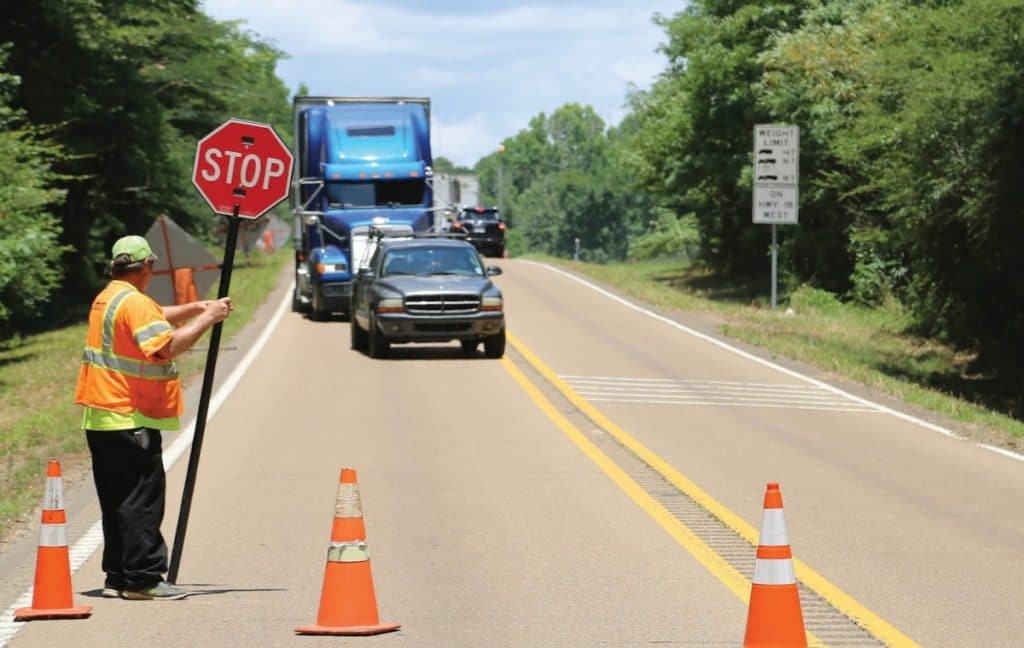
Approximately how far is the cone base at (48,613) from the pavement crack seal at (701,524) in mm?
3243

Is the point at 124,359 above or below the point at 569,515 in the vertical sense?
above

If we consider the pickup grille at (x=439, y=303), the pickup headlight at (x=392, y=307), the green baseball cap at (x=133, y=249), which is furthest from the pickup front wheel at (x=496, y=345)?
the green baseball cap at (x=133, y=249)

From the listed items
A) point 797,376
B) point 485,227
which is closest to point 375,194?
point 797,376

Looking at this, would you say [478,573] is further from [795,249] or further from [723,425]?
[795,249]

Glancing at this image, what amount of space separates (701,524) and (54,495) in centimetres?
452

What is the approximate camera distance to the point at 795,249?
4322 centimetres

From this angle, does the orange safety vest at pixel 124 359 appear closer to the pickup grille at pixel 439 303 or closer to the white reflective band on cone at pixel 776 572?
the white reflective band on cone at pixel 776 572

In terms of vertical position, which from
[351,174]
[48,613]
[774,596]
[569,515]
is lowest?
[569,515]

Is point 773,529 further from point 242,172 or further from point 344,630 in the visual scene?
point 242,172

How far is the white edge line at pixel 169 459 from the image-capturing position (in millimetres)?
8320

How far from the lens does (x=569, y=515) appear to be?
39.0ft

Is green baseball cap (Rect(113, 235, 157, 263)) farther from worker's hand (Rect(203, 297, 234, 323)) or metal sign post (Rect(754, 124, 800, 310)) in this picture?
metal sign post (Rect(754, 124, 800, 310))

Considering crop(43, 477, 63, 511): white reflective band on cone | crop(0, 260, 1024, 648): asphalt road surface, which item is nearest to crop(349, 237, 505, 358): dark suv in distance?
crop(0, 260, 1024, 648): asphalt road surface

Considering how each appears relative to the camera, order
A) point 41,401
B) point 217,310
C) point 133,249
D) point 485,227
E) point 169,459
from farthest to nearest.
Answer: point 485,227 < point 41,401 < point 169,459 < point 133,249 < point 217,310
